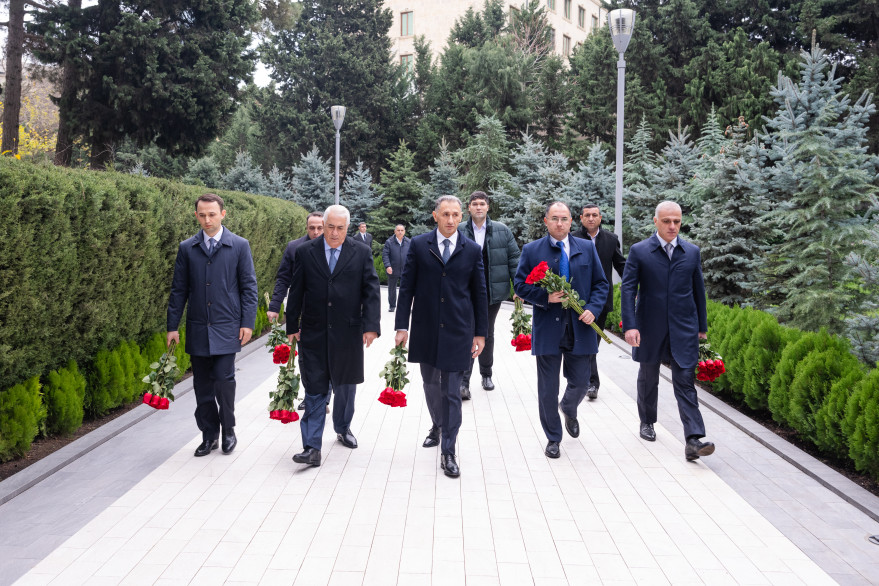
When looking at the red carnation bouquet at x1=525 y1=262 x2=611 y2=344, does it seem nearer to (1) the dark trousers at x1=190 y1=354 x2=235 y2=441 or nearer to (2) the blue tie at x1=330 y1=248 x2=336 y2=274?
(2) the blue tie at x1=330 y1=248 x2=336 y2=274

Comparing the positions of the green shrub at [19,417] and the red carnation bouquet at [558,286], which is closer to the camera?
the green shrub at [19,417]

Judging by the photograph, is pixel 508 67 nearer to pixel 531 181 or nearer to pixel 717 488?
pixel 531 181

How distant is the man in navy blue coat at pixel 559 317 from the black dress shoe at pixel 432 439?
1.00 metres

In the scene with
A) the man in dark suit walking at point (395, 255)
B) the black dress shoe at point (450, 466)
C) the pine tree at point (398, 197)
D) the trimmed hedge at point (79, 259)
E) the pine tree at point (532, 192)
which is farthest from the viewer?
the pine tree at point (398, 197)

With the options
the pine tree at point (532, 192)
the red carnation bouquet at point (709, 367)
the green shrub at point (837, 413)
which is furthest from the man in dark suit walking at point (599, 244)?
the pine tree at point (532, 192)

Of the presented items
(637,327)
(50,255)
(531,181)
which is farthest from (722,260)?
(531,181)

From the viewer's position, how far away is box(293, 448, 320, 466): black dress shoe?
5961mm

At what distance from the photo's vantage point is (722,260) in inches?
475

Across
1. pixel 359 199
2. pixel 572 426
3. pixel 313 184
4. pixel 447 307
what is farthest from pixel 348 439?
pixel 313 184

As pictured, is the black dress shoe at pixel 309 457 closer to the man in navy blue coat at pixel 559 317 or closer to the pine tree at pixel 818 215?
the man in navy blue coat at pixel 559 317

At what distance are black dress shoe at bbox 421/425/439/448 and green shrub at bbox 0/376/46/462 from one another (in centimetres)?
327

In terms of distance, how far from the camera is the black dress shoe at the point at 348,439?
666 centimetres

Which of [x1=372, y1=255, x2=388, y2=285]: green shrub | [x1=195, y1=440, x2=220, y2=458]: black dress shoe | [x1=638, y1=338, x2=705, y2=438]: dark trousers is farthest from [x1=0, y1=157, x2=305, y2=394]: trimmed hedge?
[x1=372, y1=255, x2=388, y2=285]: green shrub

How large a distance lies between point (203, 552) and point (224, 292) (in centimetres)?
252
